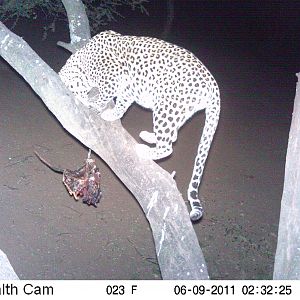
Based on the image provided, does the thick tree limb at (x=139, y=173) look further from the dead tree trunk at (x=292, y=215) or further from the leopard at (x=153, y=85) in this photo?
the dead tree trunk at (x=292, y=215)

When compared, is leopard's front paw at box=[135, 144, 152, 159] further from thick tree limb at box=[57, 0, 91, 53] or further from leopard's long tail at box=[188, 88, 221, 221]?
thick tree limb at box=[57, 0, 91, 53]

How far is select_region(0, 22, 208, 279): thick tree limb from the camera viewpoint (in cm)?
361

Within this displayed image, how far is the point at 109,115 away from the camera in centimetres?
405

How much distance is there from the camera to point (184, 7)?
61.8 ft

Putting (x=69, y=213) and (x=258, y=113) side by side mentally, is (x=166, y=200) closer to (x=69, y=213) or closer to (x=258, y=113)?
(x=69, y=213)

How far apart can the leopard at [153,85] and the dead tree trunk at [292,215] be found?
48 cm

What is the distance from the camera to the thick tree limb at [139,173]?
11.8 feet

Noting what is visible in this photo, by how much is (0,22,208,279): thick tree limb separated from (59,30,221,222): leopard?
0.30ft

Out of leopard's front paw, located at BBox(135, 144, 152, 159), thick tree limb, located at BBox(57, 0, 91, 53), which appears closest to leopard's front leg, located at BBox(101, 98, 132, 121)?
leopard's front paw, located at BBox(135, 144, 152, 159)

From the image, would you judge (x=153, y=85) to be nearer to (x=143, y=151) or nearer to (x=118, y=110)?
(x=143, y=151)

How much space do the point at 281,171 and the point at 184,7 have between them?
10864 millimetres

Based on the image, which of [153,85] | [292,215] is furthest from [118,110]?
[292,215]

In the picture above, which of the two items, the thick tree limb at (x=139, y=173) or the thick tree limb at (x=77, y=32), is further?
the thick tree limb at (x=77, y=32)

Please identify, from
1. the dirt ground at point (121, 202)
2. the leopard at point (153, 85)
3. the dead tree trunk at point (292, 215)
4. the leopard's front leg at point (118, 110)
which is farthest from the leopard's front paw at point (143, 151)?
the dirt ground at point (121, 202)
